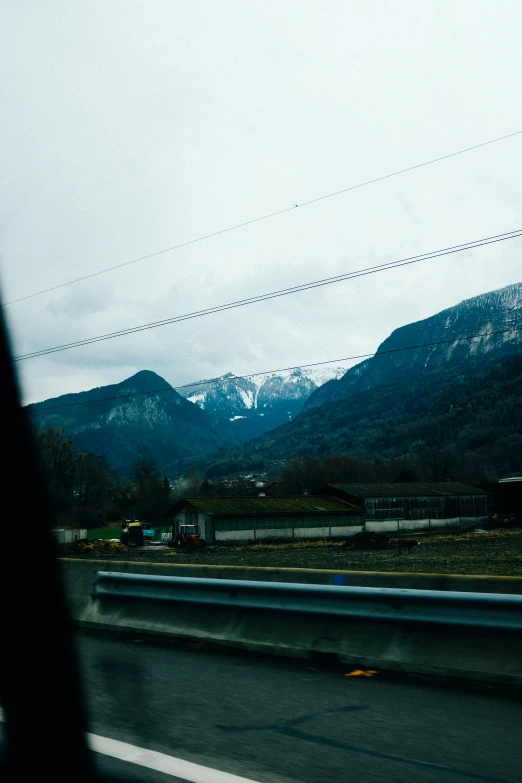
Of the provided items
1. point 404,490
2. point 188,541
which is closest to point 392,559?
point 188,541

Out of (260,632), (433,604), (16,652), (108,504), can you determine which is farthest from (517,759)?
(108,504)

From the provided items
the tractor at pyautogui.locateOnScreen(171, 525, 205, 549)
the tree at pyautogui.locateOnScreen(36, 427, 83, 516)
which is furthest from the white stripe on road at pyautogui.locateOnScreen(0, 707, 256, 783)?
the tree at pyautogui.locateOnScreen(36, 427, 83, 516)

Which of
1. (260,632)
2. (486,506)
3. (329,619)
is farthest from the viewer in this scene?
(486,506)

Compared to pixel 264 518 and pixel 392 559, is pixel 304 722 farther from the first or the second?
pixel 264 518

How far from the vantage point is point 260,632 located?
26.8 feet

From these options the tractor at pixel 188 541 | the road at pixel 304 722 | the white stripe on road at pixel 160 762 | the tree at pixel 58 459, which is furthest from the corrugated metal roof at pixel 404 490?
the white stripe on road at pixel 160 762

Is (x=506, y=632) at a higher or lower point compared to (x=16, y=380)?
lower

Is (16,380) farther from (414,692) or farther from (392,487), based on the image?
(392,487)

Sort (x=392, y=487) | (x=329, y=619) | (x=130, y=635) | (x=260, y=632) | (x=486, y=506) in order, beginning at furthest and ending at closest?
(x=486, y=506), (x=392, y=487), (x=130, y=635), (x=260, y=632), (x=329, y=619)

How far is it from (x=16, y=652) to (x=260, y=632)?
2420 millimetres

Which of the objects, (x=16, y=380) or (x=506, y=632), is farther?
(x=16, y=380)

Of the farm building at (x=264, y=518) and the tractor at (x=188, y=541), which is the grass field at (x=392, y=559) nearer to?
the farm building at (x=264, y=518)

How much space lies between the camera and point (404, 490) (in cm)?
10169

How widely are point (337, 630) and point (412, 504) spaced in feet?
310
